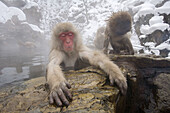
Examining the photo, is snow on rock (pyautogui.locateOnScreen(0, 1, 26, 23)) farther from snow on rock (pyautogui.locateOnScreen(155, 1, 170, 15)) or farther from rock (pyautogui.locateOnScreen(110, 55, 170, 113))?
rock (pyautogui.locateOnScreen(110, 55, 170, 113))

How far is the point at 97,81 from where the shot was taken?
1.53m

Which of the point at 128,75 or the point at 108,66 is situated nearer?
the point at 108,66

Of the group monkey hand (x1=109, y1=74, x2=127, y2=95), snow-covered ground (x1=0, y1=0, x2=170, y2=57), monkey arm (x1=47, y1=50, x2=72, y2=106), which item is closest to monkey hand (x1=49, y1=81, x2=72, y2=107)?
monkey arm (x1=47, y1=50, x2=72, y2=106)

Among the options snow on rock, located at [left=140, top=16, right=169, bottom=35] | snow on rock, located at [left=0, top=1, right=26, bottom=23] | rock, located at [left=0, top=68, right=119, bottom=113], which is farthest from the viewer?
snow on rock, located at [left=0, top=1, right=26, bottom=23]

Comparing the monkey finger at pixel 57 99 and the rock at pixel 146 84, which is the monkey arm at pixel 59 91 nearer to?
the monkey finger at pixel 57 99

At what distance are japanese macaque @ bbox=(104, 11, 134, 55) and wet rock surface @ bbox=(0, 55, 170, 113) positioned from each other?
980mm

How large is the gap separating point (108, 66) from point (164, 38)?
18.6ft

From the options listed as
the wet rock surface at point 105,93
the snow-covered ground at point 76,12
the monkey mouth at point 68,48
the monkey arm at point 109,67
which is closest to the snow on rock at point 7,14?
the snow-covered ground at point 76,12

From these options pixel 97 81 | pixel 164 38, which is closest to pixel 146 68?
pixel 97 81

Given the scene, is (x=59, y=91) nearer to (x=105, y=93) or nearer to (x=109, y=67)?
(x=105, y=93)

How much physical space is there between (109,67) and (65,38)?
1.06 metres

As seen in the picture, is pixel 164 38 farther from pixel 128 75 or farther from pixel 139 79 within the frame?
pixel 128 75

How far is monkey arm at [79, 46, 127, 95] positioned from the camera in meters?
1.44

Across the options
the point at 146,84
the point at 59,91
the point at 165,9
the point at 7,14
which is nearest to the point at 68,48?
the point at 59,91
